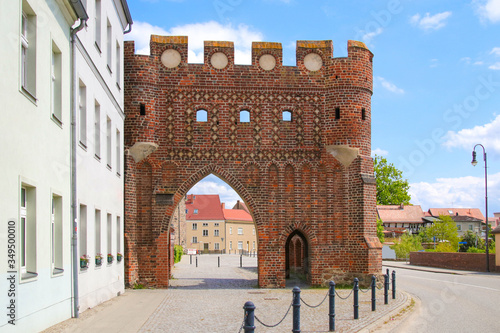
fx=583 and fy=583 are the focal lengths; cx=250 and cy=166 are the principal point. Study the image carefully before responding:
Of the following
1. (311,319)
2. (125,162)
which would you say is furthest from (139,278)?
(311,319)

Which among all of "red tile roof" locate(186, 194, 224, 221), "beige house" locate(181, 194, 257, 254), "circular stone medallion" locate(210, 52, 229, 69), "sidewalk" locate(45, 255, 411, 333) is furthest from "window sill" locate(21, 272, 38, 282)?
"red tile roof" locate(186, 194, 224, 221)

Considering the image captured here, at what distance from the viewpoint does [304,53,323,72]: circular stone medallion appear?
21547mm

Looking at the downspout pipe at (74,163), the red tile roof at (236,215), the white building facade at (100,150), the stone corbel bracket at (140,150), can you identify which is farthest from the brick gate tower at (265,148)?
the red tile roof at (236,215)

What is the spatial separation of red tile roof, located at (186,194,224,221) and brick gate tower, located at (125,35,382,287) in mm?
80321

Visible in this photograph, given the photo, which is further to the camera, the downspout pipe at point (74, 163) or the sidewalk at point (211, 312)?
the downspout pipe at point (74, 163)

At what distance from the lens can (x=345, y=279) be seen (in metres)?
20.7

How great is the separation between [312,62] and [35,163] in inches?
544

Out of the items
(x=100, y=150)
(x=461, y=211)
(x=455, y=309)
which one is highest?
(x=100, y=150)

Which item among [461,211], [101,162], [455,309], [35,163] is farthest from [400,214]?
[35,163]

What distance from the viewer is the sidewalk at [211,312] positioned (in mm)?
11117

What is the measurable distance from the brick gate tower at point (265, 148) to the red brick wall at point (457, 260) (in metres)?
15.9

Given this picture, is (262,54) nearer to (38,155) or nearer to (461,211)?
(38,155)

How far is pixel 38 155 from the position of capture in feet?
32.1

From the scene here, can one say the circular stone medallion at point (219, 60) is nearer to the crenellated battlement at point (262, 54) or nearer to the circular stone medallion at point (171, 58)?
the crenellated battlement at point (262, 54)
